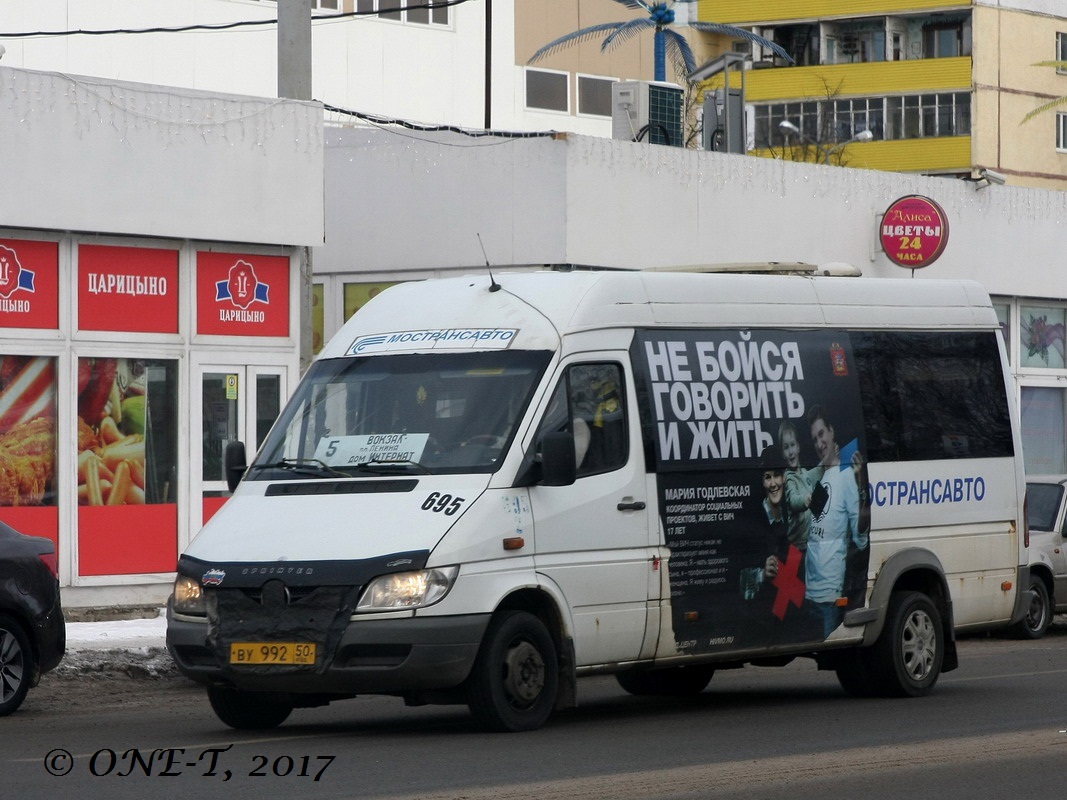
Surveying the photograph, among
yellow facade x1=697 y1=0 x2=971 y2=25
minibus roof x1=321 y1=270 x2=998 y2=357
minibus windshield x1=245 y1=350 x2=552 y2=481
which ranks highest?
yellow facade x1=697 y1=0 x2=971 y2=25

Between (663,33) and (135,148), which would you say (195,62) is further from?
(135,148)

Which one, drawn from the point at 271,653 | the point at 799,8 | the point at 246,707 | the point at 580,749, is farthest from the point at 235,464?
the point at 799,8

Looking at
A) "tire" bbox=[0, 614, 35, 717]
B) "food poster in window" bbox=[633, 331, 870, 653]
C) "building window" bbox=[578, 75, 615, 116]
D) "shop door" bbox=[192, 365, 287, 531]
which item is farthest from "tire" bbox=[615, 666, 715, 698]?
"building window" bbox=[578, 75, 615, 116]

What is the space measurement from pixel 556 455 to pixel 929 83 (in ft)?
228

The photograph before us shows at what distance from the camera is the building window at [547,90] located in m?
59.8

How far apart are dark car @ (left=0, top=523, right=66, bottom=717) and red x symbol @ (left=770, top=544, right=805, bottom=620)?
4.49 m

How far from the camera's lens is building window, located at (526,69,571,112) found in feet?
196

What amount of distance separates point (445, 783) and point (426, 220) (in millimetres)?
15324

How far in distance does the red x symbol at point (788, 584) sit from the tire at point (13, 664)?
15.2ft

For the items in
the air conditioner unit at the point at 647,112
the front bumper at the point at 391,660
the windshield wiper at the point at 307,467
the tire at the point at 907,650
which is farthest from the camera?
the air conditioner unit at the point at 647,112

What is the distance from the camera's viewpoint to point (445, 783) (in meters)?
9.12

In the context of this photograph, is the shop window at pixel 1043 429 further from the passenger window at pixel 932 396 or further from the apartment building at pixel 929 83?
the apartment building at pixel 929 83

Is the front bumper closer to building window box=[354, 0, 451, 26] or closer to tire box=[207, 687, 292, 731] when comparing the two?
tire box=[207, 687, 292, 731]

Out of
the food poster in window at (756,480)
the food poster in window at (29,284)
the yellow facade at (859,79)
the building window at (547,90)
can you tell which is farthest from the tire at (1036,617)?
the yellow facade at (859,79)
